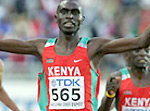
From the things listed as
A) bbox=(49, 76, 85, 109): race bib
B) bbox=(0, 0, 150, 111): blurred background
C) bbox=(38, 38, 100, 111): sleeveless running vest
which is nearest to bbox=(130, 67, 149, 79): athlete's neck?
bbox=(38, 38, 100, 111): sleeveless running vest

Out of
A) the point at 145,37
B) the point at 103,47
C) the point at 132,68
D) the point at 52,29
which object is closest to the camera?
the point at 145,37

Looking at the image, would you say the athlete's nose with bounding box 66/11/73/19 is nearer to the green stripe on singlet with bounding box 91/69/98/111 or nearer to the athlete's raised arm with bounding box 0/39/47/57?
the athlete's raised arm with bounding box 0/39/47/57

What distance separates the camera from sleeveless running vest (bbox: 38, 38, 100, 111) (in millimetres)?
6078

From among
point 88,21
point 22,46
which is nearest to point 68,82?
point 22,46

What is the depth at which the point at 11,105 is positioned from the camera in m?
7.42

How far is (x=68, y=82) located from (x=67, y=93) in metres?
0.13

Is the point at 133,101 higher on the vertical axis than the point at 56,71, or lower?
lower

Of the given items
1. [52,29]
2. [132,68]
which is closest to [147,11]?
[52,29]

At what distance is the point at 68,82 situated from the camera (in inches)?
239

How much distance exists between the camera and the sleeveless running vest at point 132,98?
747 centimetres

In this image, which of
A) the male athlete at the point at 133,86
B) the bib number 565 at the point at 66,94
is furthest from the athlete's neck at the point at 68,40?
the male athlete at the point at 133,86

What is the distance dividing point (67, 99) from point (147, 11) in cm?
913

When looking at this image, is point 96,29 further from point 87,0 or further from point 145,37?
point 145,37

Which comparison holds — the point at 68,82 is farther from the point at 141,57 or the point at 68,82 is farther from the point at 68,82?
the point at 141,57
